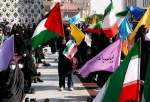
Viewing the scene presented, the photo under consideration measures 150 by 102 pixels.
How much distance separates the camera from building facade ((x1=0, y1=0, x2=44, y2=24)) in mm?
42406

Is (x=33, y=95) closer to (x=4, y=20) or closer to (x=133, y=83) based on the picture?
(x=133, y=83)

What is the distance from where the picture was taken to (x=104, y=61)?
8.75m

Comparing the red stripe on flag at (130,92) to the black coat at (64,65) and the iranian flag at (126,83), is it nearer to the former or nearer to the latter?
the iranian flag at (126,83)

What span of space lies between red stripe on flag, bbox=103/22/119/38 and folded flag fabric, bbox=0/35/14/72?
4.33m

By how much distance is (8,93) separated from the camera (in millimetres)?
9703

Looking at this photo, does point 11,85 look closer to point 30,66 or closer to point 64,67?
point 30,66

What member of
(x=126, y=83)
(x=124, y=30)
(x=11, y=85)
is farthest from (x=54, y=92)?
(x=126, y=83)

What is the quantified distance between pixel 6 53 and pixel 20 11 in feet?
112

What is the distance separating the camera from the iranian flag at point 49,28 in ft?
40.6

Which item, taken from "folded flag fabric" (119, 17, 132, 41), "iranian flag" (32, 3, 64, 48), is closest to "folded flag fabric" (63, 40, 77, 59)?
"folded flag fabric" (119, 17, 132, 41)

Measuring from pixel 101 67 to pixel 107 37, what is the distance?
481cm

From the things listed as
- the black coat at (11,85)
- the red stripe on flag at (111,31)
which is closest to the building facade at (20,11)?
the red stripe on flag at (111,31)

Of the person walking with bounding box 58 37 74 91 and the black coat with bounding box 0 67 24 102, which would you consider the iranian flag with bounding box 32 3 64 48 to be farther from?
the black coat with bounding box 0 67 24 102

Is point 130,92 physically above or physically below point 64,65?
above
